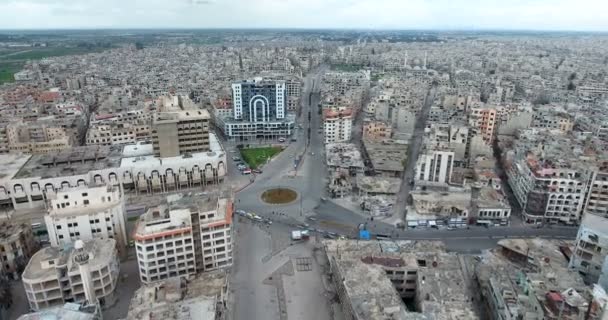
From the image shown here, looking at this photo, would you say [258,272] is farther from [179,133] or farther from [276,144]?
[276,144]

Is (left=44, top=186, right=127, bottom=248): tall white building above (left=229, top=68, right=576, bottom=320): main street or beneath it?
above

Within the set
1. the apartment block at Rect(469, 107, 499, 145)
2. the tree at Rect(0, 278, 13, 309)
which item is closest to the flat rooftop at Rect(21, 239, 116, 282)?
the tree at Rect(0, 278, 13, 309)

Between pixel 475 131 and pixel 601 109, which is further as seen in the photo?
pixel 601 109

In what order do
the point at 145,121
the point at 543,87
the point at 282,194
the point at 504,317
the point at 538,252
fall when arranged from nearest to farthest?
1. the point at 504,317
2. the point at 538,252
3. the point at 282,194
4. the point at 145,121
5. the point at 543,87

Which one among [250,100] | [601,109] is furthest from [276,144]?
[601,109]

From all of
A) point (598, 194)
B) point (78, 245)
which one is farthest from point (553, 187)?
point (78, 245)

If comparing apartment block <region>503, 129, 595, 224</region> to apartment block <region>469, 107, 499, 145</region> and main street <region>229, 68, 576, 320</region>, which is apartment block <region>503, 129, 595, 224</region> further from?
apartment block <region>469, 107, 499, 145</region>
